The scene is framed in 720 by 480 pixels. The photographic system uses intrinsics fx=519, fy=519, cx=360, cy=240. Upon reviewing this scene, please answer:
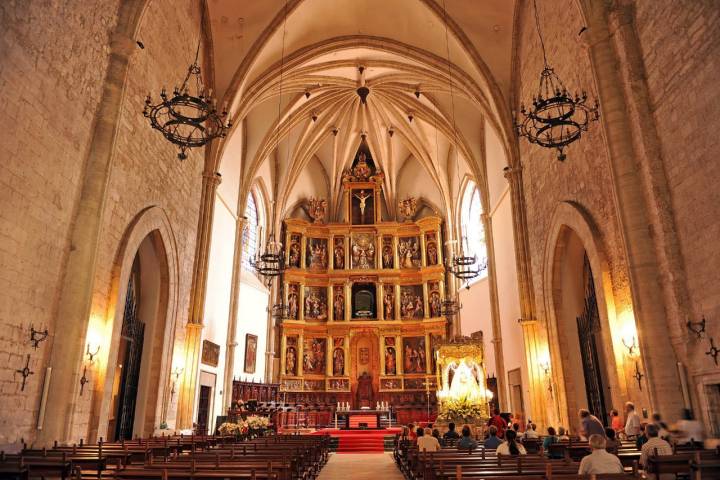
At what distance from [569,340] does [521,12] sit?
9.45m

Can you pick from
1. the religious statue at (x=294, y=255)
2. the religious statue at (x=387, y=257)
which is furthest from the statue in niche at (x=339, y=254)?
the religious statue at (x=387, y=257)

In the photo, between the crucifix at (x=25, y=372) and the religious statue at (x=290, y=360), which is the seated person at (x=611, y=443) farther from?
the religious statue at (x=290, y=360)

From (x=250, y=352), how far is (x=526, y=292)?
40.2 ft

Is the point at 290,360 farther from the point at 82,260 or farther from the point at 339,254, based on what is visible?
the point at 82,260

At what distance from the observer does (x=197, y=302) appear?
15.4 meters

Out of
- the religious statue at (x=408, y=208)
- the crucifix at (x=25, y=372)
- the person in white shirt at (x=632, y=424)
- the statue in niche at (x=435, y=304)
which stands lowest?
the person in white shirt at (x=632, y=424)

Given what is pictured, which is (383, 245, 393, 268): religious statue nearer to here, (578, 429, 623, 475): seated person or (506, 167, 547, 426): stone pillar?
(506, 167, 547, 426): stone pillar

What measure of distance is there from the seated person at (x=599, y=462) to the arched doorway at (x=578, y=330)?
8259mm

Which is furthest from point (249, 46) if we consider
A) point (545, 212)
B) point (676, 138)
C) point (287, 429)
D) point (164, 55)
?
point (287, 429)

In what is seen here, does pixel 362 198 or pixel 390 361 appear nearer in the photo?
pixel 390 361

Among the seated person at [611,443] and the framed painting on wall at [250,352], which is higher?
the framed painting on wall at [250,352]

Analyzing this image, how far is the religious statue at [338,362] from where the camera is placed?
25542 millimetres

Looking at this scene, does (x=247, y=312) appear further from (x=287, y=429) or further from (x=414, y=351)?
(x=414, y=351)

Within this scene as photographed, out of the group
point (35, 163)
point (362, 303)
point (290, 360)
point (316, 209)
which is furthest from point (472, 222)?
point (35, 163)
